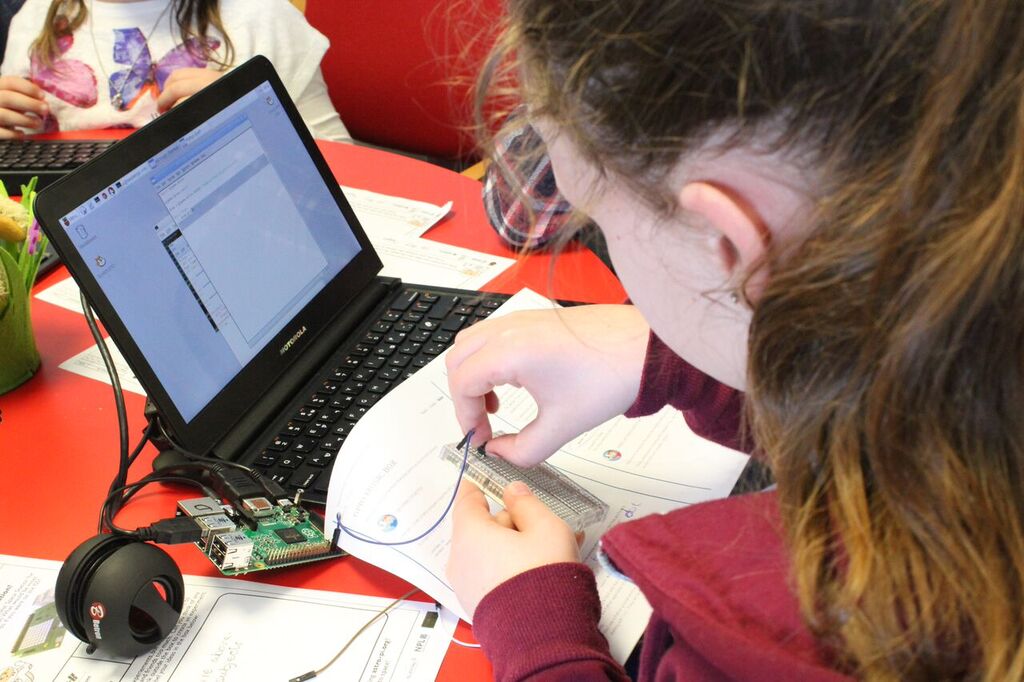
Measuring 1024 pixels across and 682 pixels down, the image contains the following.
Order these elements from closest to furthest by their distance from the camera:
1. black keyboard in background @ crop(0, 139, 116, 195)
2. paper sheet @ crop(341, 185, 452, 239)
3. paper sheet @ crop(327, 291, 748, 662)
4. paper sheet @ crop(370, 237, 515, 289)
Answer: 1. paper sheet @ crop(327, 291, 748, 662)
2. paper sheet @ crop(370, 237, 515, 289)
3. paper sheet @ crop(341, 185, 452, 239)
4. black keyboard in background @ crop(0, 139, 116, 195)

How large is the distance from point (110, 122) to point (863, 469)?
1.41 meters

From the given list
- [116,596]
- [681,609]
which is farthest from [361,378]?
[681,609]

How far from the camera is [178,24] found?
158 centimetres

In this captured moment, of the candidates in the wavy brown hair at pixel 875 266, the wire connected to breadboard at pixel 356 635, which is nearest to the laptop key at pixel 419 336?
the wire connected to breadboard at pixel 356 635

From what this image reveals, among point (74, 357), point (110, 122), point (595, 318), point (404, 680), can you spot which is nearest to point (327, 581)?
point (404, 680)

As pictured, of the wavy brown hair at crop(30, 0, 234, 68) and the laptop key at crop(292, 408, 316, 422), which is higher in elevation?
the wavy brown hair at crop(30, 0, 234, 68)

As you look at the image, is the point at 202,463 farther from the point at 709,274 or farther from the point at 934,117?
the point at 934,117

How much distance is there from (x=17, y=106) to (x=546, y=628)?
4.08 feet

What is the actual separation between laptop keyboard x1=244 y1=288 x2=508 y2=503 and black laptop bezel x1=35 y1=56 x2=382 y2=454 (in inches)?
1.7

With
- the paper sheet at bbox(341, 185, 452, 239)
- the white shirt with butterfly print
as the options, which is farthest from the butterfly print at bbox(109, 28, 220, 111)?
the paper sheet at bbox(341, 185, 452, 239)

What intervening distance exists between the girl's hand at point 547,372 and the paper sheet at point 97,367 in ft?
1.11

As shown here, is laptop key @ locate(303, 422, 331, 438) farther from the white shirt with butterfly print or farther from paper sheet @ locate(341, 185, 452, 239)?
the white shirt with butterfly print

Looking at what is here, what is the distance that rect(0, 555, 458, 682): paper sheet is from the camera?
62 centimetres

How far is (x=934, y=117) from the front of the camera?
1.32 feet
